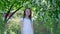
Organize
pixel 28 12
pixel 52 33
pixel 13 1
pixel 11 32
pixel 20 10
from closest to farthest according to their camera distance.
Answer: pixel 28 12 < pixel 52 33 < pixel 11 32 < pixel 13 1 < pixel 20 10

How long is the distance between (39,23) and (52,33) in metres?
0.57

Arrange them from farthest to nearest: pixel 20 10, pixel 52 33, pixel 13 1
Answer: pixel 20 10, pixel 13 1, pixel 52 33

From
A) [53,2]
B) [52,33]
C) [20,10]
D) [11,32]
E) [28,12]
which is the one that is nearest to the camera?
[53,2]

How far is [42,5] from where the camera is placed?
17.1ft

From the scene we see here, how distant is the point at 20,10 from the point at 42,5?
11622mm

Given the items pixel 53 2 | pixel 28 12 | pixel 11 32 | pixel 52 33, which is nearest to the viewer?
pixel 53 2

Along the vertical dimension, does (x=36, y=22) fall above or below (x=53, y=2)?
below

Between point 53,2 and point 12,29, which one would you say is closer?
point 53,2

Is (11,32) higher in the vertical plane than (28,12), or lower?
lower

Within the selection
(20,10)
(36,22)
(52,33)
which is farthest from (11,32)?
(20,10)

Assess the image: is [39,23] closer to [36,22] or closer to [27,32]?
[36,22]

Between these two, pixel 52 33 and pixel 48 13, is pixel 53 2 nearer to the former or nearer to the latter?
pixel 48 13

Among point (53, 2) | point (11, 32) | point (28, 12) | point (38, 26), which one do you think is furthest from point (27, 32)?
point (11, 32)

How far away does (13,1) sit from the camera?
50.8 feet
